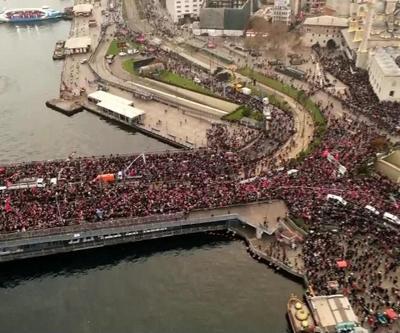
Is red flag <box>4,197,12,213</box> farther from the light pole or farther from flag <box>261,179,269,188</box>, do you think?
the light pole

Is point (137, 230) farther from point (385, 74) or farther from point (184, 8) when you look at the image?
point (184, 8)

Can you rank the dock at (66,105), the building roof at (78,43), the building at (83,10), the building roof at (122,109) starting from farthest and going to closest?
the building at (83,10), the building roof at (78,43), the dock at (66,105), the building roof at (122,109)

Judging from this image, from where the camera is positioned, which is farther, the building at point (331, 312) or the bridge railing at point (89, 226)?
the bridge railing at point (89, 226)

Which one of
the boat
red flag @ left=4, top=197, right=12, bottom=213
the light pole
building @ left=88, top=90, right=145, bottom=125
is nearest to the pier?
red flag @ left=4, top=197, right=12, bottom=213

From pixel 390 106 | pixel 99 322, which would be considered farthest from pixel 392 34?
pixel 99 322

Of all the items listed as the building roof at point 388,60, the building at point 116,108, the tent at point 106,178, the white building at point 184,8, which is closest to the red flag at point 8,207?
the tent at point 106,178

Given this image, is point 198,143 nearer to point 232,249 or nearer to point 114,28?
point 232,249

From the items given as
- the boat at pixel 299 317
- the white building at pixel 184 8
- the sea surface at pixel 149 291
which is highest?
the white building at pixel 184 8

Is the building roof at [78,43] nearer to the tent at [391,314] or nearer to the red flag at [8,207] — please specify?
the red flag at [8,207]
